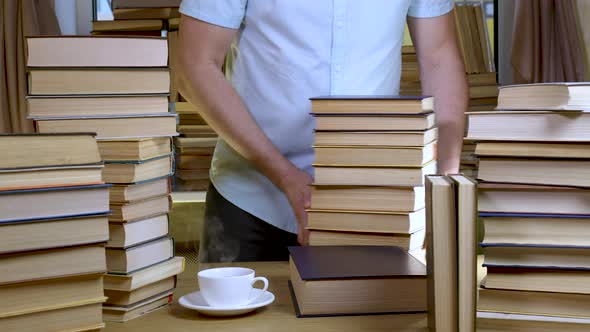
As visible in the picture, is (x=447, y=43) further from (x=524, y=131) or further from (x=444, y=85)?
(x=524, y=131)

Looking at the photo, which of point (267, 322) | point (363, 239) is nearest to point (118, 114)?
point (267, 322)

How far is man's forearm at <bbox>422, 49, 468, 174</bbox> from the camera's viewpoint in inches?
72.8

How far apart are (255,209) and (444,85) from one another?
20.7 inches

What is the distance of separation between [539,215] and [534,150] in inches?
3.0

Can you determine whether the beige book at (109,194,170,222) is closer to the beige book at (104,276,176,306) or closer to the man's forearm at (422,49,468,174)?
the beige book at (104,276,176,306)

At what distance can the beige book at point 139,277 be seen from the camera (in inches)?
46.0

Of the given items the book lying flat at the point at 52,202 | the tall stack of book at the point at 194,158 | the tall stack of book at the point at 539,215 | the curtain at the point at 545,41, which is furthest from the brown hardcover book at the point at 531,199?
the tall stack of book at the point at 194,158

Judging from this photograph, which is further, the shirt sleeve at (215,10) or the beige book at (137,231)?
the shirt sleeve at (215,10)

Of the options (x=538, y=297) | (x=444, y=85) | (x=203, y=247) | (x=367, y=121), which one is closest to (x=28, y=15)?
(x=203, y=247)

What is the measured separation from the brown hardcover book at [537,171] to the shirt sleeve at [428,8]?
3.29 feet

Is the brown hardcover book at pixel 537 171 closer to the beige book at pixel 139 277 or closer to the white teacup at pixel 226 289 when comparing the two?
the white teacup at pixel 226 289

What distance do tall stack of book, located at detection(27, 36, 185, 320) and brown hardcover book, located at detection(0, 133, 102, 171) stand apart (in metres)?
0.15

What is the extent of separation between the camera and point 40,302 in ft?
3.25

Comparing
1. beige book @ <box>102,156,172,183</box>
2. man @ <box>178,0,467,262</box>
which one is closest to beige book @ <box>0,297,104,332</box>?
beige book @ <box>102,156,172,183</box>
